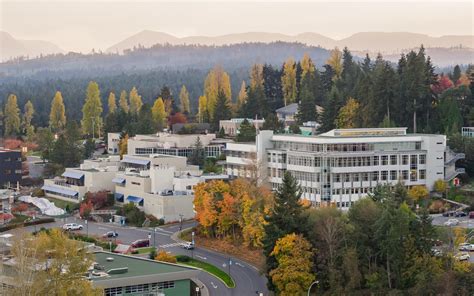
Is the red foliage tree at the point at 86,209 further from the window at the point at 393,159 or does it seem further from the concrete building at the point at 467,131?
the concrete building at the point at 467,131

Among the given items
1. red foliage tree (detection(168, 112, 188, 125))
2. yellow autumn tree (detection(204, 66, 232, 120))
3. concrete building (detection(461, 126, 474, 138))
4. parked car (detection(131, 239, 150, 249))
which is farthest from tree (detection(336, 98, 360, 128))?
red foliage tree (detection(168, 112, 188, 125))

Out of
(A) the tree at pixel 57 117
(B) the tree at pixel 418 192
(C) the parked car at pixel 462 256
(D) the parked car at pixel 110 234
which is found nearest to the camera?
(C) the parked car at pixel 462 256

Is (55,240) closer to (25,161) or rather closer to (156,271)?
(156,271)

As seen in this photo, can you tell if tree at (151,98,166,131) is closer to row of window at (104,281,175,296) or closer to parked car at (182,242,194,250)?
parked car at (182,242,194,250)

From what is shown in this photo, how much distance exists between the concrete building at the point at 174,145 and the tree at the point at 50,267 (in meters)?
22.7

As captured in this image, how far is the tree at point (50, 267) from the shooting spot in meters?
16.8

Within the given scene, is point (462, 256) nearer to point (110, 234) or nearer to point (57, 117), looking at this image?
point (110, 234)

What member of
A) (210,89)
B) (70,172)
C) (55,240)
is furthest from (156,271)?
(210,89)

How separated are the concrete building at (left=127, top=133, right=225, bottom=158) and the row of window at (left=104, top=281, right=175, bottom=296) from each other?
20.4 meters

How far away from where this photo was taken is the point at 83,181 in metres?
37.4

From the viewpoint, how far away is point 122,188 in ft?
117

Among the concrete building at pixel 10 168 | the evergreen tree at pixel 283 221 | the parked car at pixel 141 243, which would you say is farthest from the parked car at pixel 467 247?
the concrete building at pixel 10 168

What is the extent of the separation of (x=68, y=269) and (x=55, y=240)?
28.0 inches

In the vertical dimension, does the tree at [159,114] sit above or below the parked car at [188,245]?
above
